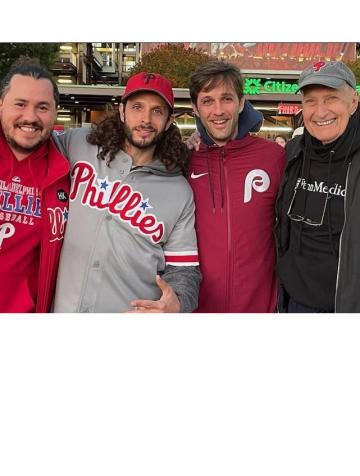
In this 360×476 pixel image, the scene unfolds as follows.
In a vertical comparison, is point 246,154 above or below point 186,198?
above

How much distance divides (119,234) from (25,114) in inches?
26.4

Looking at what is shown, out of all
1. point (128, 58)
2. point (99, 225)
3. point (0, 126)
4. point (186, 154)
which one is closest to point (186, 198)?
point (186, 154)

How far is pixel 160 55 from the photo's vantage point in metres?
21.5

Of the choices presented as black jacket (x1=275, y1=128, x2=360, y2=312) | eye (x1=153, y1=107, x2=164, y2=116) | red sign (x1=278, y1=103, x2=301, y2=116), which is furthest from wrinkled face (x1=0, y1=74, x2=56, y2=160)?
red sign (x1=278, y1=103, x2=301, y2=116)

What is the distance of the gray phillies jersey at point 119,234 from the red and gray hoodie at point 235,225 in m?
0.14

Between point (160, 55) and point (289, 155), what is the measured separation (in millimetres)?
20517

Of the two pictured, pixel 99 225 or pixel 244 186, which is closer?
pixel 99 225

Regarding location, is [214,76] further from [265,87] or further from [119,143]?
[265,87]

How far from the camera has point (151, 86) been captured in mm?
2336

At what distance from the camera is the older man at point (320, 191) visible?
86.7 inches

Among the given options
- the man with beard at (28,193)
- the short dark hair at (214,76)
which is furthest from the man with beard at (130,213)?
the short dark hair at (214,76)

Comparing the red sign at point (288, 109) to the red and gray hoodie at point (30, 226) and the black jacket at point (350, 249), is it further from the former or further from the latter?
the red and gray hoodie at point (30, 226)

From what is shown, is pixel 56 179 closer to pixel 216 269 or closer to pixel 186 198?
pixel 186 198

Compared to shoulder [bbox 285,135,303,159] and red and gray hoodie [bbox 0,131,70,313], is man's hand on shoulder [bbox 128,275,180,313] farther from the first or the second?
shoulder [bbox 285,135,303,159]
